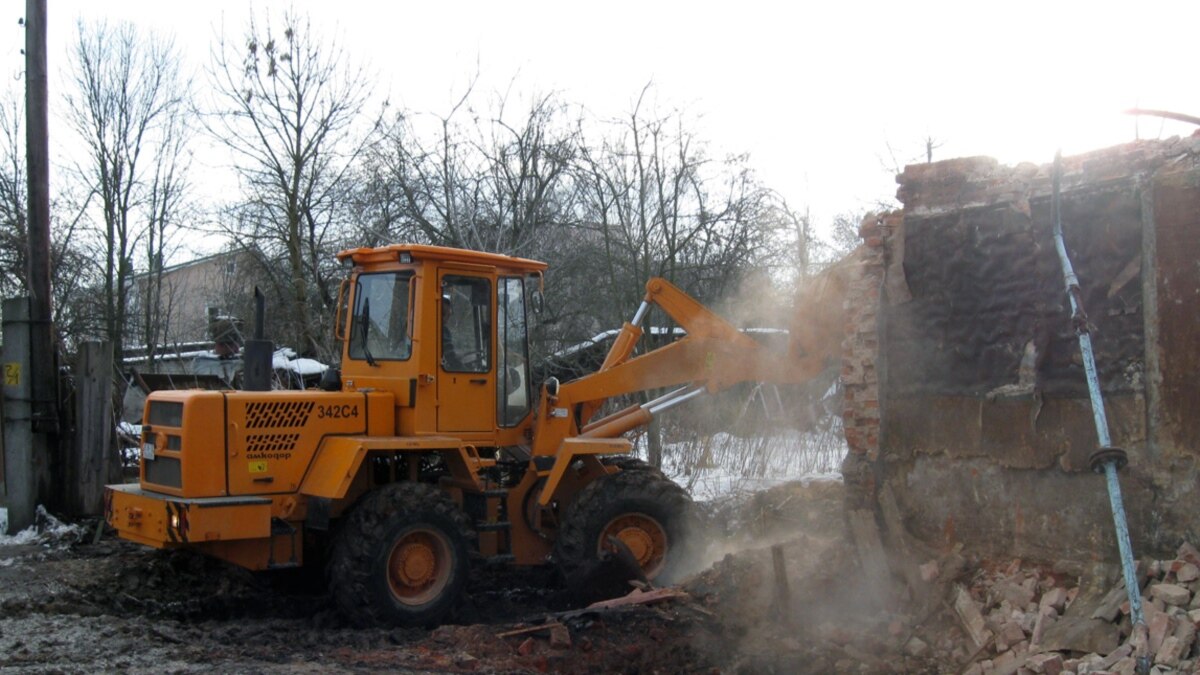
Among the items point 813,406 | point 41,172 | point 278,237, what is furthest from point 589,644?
point 278,237

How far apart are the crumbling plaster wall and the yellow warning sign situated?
8789mm

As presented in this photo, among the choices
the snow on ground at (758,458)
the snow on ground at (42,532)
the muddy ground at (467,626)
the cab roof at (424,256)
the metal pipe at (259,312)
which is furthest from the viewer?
the snow on ground at (758,458)

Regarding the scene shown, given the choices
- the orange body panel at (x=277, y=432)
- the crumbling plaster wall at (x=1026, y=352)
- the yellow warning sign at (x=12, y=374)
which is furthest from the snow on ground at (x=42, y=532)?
the crumbling plaster wall at (x=1026, y=352)

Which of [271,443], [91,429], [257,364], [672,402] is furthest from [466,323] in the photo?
[91,429]

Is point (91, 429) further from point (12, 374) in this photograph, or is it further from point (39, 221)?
point (39, 221)

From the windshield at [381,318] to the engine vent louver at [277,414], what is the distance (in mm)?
800

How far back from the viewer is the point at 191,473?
800 cm

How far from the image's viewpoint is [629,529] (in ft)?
30.3

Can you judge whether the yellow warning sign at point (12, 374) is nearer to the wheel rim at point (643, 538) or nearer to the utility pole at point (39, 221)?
the utility pole at point (39, 221)

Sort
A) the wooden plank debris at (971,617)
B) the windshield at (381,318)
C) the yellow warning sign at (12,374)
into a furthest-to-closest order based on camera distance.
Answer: the yellow warning sign at (12,374) → the windshield at (381,318) → the wooden plank debris at (971,617)

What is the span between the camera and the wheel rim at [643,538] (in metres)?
9.19

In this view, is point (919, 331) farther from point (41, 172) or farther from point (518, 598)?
point (41, 172)

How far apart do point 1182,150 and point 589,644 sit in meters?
4.87

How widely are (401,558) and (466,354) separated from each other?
1.77m
